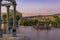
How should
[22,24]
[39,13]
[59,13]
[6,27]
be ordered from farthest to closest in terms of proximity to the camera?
[22,24] < [39,13] < [59,13] < [6,27]

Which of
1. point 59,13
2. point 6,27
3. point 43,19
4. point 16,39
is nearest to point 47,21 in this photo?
point 43,19

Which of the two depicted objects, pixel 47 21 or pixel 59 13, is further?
pixel 47 21

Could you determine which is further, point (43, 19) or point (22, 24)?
point (22, 24)

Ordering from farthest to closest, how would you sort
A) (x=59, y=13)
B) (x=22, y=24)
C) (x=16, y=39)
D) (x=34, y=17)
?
1. (x=22, y=24)
2. (x=34, y=17)
3. (x=59, y=13)
4. (x=16, y=39)

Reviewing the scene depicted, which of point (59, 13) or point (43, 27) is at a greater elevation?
point (59, 13)

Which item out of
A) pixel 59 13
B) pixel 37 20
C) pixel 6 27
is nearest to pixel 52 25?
pixel 37 20

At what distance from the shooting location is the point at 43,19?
18.3m

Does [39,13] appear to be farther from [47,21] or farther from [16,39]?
[16,39]

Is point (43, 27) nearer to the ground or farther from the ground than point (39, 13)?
nearer to the ground

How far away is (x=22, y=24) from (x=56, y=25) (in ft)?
Answer: 15.6

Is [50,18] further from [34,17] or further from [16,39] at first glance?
[16,39]

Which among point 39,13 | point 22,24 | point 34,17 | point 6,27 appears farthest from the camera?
point 22,24

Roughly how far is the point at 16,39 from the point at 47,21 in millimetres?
10326

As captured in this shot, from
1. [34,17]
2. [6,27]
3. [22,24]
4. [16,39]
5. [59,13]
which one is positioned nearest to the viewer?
[16,39]
